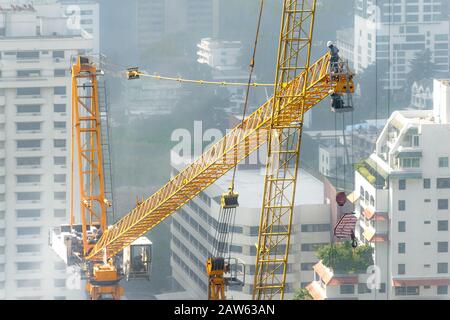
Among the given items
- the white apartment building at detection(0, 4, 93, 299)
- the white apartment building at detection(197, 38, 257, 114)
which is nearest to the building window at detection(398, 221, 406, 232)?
the white apartment building at detection(0, 4, 93, 299)

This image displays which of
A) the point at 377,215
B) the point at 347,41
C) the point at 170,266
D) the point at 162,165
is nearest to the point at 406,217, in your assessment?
the point at 377,215

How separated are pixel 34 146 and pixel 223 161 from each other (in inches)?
336

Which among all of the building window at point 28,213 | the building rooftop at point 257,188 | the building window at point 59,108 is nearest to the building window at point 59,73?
the building window at point 59,108

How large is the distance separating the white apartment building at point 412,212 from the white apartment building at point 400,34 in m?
8.14

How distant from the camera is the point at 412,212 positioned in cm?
2525

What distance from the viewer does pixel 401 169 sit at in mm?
25078

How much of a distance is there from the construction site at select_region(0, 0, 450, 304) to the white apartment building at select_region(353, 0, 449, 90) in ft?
0.15

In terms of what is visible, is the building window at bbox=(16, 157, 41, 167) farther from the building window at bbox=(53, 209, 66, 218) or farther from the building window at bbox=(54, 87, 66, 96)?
the building window at bbox=(54, 87, 66, 96)

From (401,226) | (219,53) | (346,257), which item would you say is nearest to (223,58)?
(219,53)

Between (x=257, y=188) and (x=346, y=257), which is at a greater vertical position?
(x=257, y=188)

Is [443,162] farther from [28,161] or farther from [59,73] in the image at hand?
[28,161]

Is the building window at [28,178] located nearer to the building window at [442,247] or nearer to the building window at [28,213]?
the building window at [28,213]

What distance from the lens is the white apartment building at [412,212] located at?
2520 cm
